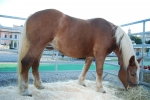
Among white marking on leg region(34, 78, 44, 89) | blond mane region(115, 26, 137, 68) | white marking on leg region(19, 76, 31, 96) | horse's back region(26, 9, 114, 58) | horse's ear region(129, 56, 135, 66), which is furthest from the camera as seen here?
white marking on leg region(34, 78, 44, 89)

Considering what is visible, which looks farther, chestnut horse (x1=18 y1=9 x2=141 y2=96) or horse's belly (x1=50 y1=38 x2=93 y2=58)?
horse's belly (x1=50 y1=38 x2=93 y2=58)

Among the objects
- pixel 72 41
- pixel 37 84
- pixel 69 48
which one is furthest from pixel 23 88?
pixel 72 41

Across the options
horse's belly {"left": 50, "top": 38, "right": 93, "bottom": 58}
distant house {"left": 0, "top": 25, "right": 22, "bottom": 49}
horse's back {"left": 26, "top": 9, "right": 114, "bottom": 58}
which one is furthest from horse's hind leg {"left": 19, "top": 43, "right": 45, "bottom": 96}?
distant house {"left": 0, "top": 25, "right": 22, "bottom": 49}

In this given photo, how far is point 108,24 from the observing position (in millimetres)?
3301

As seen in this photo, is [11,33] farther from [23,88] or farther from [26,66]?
[23,88]

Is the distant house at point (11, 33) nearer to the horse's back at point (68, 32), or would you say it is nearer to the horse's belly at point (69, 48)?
the horse's back at point (68, 32)

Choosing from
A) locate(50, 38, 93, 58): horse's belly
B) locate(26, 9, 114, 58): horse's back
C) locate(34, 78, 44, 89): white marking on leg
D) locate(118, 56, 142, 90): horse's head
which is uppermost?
locate(26, 9, 114, 58): horse's back

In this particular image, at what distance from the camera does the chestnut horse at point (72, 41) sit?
Result: 255 centimetres

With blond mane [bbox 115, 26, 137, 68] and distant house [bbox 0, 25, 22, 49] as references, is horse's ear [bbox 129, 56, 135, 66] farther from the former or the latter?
distant house [bbox 0, 25, 22, 49]

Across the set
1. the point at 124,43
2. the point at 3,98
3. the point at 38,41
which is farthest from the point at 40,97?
the point at 124,43

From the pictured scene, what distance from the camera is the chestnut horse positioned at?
2551 millimetres

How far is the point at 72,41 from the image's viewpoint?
9.22 feet

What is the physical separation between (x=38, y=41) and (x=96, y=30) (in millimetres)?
1367

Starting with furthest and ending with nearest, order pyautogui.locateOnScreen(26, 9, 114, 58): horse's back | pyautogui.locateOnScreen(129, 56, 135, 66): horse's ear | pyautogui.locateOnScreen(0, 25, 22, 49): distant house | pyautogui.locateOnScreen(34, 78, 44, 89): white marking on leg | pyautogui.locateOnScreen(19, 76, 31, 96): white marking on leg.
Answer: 1. pyautogui.locateOnScreen(0, 25, 22, 49): distant house
2. pyautogui.locateOnScreen(34, 78, 44, 89): white marking on leg
3. pyautogui.locateOnScreen(129, 56, 135, 66): horse's ear
4. pyautogui.locateOnScreen(26, 9, 114, 58): horse's back
5. pyautogui.locateOnScreen(19, 76, 31, 96): white marking on leg
